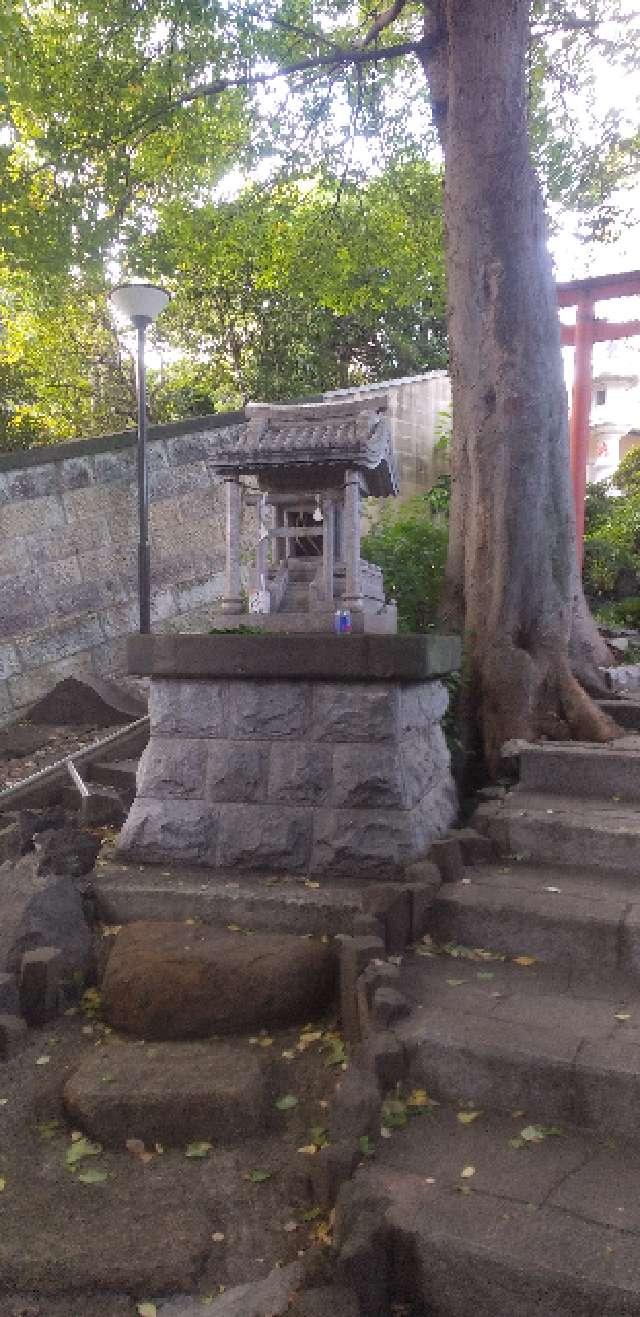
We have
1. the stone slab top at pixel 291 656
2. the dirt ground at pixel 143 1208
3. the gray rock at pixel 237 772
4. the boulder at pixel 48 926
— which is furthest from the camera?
the gray rock at pixel 237 772

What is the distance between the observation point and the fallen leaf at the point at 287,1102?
149 inches

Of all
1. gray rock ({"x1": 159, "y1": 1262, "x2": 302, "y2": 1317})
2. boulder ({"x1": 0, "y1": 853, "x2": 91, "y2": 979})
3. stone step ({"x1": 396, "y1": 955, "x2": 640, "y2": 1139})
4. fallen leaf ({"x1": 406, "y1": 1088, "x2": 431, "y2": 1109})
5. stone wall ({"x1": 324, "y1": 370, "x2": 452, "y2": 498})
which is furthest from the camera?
stone wall ({"x1": 324, "y1": 370, "x2": 452, "y2": 498})

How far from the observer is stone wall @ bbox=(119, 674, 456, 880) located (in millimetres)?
5035

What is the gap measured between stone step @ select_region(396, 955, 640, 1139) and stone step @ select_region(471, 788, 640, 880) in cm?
104

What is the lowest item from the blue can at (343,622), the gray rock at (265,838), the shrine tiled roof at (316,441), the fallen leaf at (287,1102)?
the fallen leaf at (287,1102)

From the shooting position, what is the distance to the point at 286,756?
17.1 feet

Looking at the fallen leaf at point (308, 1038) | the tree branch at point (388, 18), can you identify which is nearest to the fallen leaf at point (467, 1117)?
the fallen leaf at point (308, 1038)

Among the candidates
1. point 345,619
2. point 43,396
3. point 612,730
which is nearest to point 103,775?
point 345,619

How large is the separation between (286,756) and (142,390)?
20.8 feet

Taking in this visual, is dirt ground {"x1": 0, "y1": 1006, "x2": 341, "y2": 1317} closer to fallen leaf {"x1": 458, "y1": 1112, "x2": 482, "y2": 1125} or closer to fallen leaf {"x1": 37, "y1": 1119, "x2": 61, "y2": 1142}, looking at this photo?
fallen leaf {"x1": 37, "y1": 1119, "x2": 61, "y2": 1142}

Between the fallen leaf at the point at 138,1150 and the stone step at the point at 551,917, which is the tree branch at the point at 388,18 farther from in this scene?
the fallen leaf at the point at 138,1150

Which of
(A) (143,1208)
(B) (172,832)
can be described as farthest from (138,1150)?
(B) (172,832)

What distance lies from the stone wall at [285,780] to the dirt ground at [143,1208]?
1233 millimetres

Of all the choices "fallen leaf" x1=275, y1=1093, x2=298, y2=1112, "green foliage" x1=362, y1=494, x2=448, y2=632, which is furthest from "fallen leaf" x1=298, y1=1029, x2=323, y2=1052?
"green foliage" x1=362, y1=494, x2=448, y2=632
